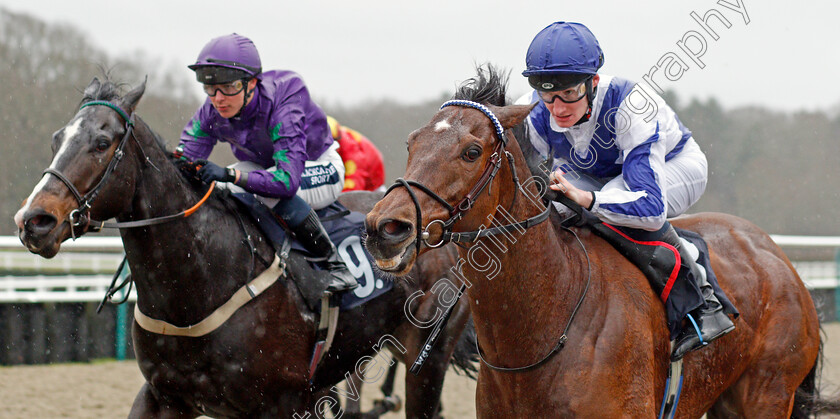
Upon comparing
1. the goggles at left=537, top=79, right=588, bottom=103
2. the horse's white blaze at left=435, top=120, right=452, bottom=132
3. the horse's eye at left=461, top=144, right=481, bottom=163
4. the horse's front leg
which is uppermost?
the horse's white blaze at left=435, top=120, right=452, bottom=132

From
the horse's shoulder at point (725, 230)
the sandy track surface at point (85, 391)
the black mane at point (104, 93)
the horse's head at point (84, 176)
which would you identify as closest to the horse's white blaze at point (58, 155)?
the horse's head at point (84, 176)

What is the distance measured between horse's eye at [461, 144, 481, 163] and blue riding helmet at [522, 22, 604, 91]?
0.54 meters

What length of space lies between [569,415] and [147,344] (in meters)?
2.02

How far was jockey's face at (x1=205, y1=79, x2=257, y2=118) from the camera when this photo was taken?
387 cm

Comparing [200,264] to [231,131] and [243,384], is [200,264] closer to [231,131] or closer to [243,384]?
[243,384]

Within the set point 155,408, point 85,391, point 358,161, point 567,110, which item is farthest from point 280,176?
point 85,391

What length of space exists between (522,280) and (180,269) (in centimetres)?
169

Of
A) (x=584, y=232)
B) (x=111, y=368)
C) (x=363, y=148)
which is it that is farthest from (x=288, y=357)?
(x=111, y=368)

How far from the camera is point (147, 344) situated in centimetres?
358

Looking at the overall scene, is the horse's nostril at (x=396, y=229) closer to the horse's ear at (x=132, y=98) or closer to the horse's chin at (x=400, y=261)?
the horse's chin at (x=400, y=261)

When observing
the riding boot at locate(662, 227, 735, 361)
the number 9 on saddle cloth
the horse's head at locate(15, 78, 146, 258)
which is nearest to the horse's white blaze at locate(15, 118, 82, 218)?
the horse's head at locate(15, 78, 146, 258)

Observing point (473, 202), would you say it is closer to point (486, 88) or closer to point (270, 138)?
point (486, 88)

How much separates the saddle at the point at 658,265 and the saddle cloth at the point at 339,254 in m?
1.46

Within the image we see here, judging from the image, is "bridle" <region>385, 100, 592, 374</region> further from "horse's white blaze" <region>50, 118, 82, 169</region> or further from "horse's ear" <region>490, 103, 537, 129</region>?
"horse's white blaze" <region>50, 118, 82, 169</region>
